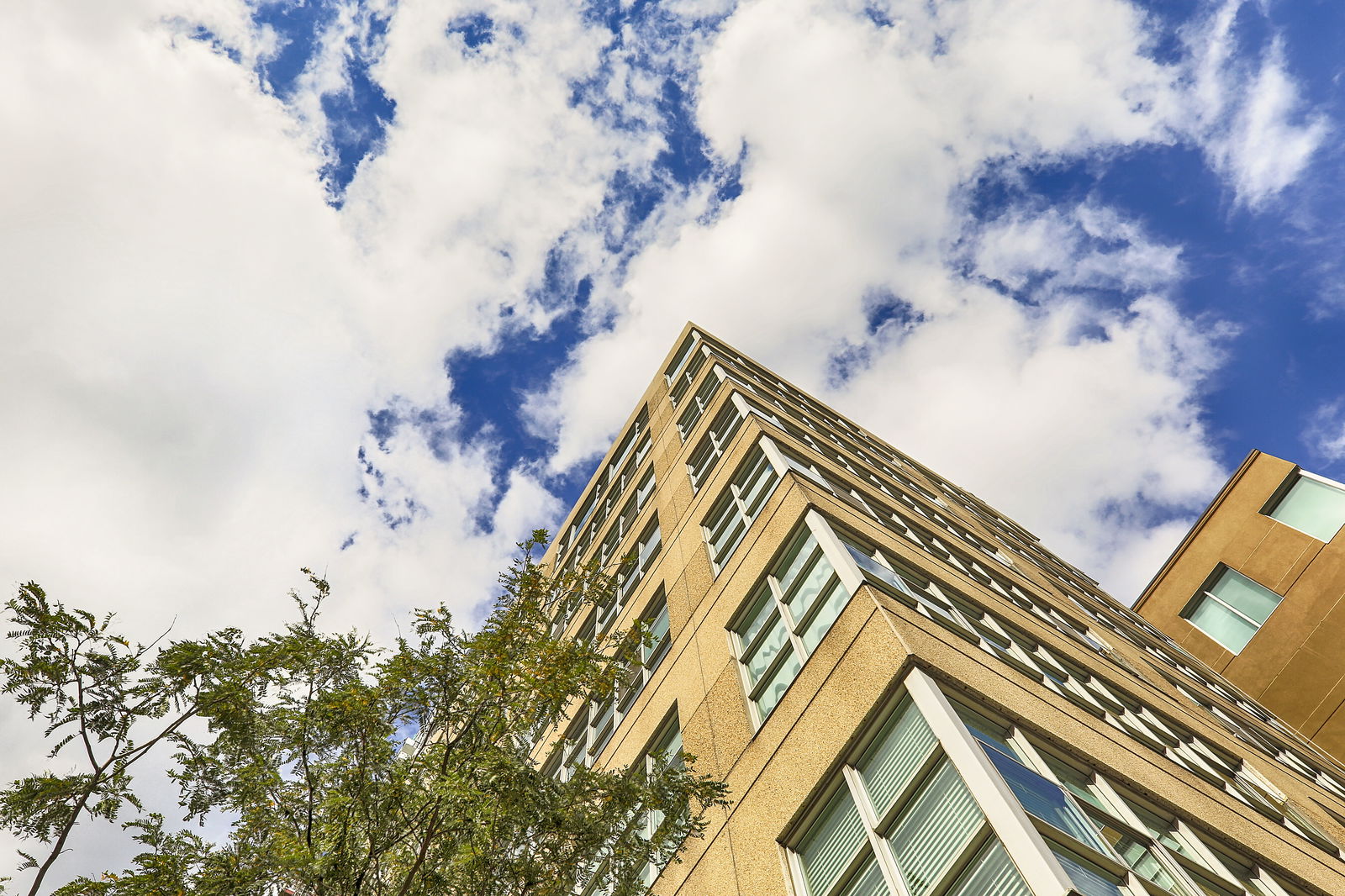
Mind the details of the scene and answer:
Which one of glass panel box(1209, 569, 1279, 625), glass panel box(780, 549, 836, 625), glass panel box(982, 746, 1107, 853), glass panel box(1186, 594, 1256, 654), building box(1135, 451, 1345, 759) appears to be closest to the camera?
glass panel box(982, 746, 1107, 853)

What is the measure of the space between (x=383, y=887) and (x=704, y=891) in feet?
13.8

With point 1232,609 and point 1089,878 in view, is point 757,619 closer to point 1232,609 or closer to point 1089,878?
point 1089,878

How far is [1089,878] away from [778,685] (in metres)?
4.76

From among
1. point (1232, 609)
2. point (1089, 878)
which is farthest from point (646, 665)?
point (1232, 609)

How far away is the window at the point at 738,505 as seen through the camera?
15117mm

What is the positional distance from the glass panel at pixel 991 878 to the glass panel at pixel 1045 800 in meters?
0.69

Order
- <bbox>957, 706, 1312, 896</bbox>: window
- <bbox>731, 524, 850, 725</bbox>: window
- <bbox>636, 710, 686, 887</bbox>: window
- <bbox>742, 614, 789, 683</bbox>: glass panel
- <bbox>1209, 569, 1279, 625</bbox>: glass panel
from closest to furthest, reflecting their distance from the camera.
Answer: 1. <bbox>957, 706, 1312, 896</bbox>: window
2. <bbox>731, 524, 850, 725</bbox>: window
3. <bbox>742, 614, 789, 683</bbox>: glass panel
4. <bbox>636, 710, 686, 887</bbox>: window
5. <bbox>1209, 569, 1279, 625</bbox>: glass panel

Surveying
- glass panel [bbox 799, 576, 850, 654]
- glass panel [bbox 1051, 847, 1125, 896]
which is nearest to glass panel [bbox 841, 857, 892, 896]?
glass panel [bbox 1051, 847, 1125, 896]

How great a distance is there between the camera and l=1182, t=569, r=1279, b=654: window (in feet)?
76.6

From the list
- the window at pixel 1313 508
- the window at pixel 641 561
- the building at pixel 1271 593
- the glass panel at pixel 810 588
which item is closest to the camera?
the glass panel at pixel 810 588

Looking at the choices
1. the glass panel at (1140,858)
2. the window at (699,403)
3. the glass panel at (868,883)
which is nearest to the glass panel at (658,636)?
the window at (699,403)

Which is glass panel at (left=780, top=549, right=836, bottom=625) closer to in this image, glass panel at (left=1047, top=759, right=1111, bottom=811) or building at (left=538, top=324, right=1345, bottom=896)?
building at (left=538, top=324, right=1345, bottom=896)

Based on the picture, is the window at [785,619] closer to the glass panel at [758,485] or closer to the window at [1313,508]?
the glass panel at [758,485]

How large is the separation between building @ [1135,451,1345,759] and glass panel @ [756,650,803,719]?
17291mm
